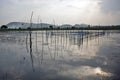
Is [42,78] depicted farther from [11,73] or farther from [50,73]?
[11,73]

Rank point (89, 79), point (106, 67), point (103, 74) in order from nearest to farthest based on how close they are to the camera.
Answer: point (89, 79) → point (103, 74) → point (106, 67)

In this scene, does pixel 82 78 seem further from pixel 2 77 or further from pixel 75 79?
pixel 2 77

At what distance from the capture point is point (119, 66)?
1002 centimetres

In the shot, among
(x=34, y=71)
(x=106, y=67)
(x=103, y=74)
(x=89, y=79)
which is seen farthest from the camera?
(x=106, y=67)

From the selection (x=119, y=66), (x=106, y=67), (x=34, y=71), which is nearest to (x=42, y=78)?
(x=34, y=71)

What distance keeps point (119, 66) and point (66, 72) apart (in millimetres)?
3131

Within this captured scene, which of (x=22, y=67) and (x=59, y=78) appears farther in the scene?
(x=22, y=67)

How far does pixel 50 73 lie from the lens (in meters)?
8.65

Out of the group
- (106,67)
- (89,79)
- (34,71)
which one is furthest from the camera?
(106,67)

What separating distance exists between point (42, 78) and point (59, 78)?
28.1 inches

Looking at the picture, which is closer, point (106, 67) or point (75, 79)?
point (75, 79)

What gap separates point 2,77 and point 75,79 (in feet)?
10.0

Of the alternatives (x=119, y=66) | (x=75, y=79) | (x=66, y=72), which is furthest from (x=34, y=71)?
(x=119, y=66)

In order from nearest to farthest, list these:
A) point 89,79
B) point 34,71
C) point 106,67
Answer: point 89,79, point 34,71, point 106,67
